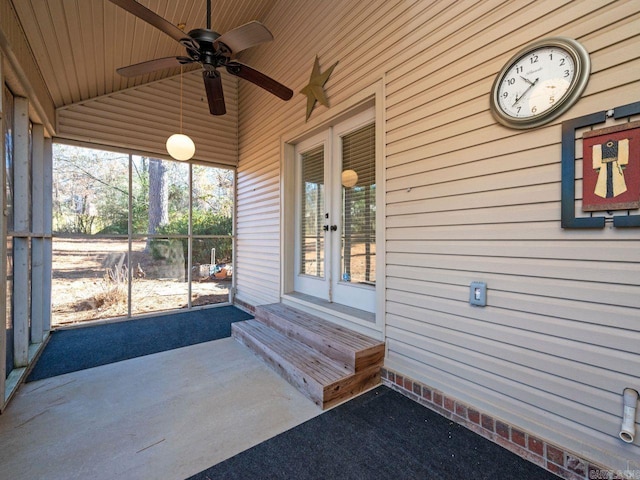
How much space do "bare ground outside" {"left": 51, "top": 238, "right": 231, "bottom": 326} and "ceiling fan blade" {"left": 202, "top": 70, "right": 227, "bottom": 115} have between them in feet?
8.52

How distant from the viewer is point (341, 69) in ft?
9.67

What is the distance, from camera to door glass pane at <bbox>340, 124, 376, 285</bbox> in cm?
280

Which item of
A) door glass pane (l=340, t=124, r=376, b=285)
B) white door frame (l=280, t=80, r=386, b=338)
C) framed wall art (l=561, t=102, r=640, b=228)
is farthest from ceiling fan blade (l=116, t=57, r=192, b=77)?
framed wall art (l=561, t=102, r=640, b=228)

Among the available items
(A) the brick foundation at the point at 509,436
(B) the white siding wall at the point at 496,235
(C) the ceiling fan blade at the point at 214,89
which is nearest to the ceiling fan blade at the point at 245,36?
(C) the ceiling fan blade at the point at 214,89

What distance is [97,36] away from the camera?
9.39ft

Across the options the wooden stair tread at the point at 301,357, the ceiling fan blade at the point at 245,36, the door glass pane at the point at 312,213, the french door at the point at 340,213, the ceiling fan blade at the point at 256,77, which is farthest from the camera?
the door glass pane at the point at 312,213

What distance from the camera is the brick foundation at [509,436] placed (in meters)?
1.45

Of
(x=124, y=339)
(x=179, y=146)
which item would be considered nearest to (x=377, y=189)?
(x=179, y=146)

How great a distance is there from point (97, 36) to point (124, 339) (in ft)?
11.3

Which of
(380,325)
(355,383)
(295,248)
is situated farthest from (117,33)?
(355,383)

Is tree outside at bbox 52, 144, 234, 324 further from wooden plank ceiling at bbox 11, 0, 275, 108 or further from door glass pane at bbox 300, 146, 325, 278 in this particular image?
door glass pane at bbox 300, 146, 325, 278

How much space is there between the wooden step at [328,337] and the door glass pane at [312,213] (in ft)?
2.18

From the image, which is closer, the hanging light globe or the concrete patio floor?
the concrete patio floor

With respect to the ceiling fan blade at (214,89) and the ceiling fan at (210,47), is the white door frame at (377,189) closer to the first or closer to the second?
the ceiling fan at (210,47)
